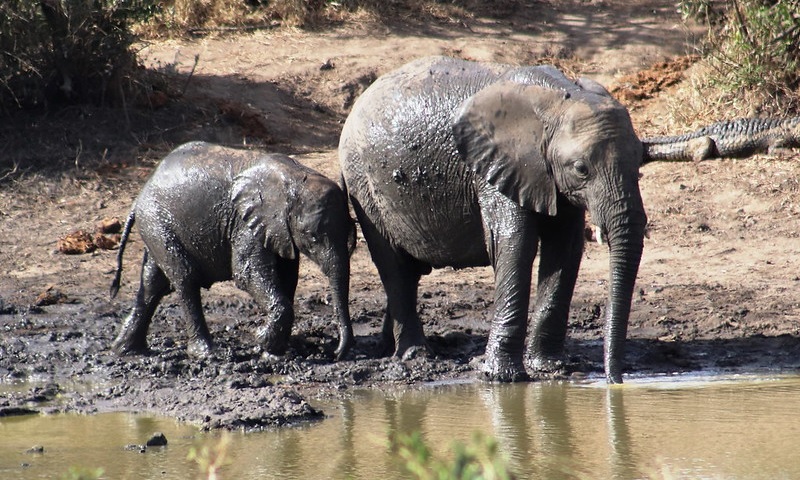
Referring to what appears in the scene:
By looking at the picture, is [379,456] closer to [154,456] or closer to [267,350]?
[154,456]

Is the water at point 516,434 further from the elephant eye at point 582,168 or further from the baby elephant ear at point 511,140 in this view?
the elephant eye at point 582,168

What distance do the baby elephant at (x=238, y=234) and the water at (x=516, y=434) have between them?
108 cm

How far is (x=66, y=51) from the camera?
47.4ft

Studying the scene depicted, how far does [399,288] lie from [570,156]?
1991 mm

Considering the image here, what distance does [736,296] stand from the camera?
1103 cm

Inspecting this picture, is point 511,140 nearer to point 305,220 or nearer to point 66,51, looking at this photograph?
point 305,220

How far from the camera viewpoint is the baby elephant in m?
9.54

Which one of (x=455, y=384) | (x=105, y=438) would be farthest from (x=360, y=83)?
(x=105, y=438)

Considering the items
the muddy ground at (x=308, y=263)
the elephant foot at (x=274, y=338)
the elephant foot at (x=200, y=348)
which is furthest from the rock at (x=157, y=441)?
the elephant foot at (x=200, y=348)

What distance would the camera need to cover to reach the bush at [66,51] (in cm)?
1419

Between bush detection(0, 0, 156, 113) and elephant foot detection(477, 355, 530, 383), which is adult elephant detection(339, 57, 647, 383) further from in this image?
bush detection(0, 0, 156, 113)

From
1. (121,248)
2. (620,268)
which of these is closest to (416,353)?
(620,268)

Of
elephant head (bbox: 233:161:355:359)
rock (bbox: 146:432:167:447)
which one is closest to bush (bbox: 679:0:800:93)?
elephant head (bbox: 233:161:355:359)

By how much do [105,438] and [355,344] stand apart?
2.98m
